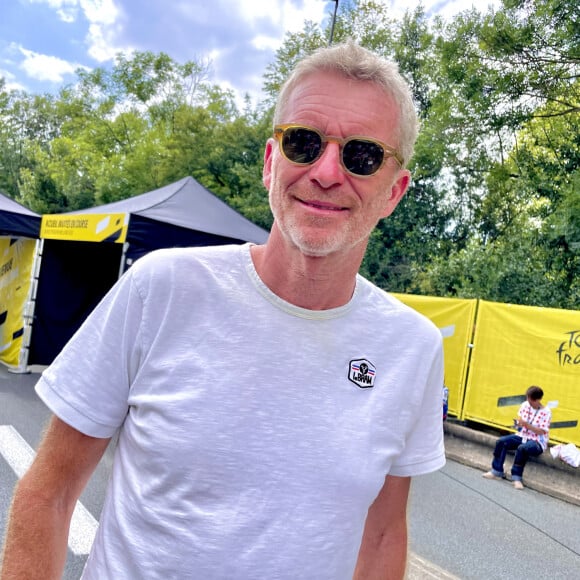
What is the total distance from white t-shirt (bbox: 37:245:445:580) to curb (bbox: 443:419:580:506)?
612 cm

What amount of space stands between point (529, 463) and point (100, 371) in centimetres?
692

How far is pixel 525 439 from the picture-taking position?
6648mm

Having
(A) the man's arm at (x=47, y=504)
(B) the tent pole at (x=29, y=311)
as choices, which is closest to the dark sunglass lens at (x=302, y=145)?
(A) the man's arm at (x=47, y=504)

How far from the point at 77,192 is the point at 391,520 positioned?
30593mm

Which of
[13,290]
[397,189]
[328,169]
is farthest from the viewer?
[13,290]

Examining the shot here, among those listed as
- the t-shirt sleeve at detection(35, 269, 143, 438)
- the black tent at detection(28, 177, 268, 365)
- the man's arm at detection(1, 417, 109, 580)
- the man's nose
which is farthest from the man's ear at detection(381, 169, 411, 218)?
the black tent at detection(28, 177, 268, 365)

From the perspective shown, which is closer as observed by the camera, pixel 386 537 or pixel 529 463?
pixel 386 537

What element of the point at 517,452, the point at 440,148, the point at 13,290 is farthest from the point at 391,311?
the point at 440,148

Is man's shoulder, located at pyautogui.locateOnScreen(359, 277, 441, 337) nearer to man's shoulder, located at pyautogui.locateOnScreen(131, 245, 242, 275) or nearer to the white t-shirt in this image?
the white t-shirt

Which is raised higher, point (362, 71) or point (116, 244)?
point (362, 71)

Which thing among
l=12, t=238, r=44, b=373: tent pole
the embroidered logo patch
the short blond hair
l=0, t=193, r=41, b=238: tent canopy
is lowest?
l=12, t=238, r=44, b=373: tent pole

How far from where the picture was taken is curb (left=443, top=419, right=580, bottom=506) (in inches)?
244

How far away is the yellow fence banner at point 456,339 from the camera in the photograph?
26.8 ft

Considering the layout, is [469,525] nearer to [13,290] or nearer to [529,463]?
[529,463]
